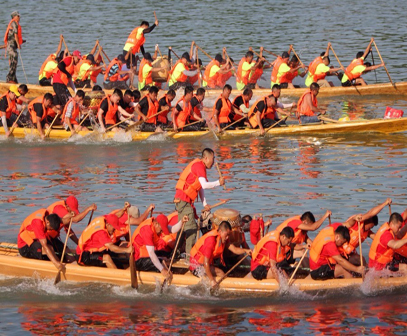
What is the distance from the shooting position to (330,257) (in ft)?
42.8

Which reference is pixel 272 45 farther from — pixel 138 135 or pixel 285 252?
pixel 285 252

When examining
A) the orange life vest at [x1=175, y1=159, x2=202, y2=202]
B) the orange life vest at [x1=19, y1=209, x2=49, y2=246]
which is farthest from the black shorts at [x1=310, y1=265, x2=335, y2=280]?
the orange life vest at [x1=19, y1=209, x2=49, y2=246]

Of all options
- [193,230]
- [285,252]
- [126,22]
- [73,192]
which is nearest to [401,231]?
[285,252]

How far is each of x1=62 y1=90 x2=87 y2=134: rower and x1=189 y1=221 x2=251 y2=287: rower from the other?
30.0ft

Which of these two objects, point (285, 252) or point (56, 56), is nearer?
point (285, 252)

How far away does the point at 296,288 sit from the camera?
42.6 feet

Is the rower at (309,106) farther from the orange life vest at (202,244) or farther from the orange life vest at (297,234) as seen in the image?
the orange life vest at (202,244)

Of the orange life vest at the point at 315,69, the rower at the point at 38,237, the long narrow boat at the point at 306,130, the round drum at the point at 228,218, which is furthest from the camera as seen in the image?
the orange life vest at the point at 315,69

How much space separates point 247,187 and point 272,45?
55.5ft

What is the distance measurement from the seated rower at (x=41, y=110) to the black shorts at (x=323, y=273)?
1053 cm

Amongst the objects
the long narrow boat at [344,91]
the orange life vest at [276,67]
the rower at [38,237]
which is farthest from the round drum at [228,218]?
the orange life vest at [276,67]

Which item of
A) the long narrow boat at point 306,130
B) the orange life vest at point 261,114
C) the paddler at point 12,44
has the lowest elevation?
the long narrow boat at point 306,130

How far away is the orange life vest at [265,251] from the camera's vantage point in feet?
42.3

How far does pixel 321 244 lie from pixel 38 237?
414cm
